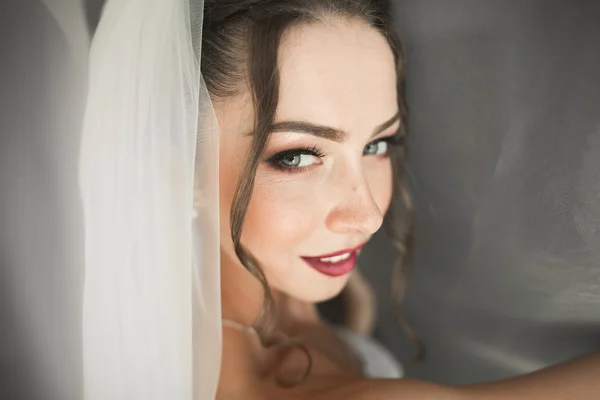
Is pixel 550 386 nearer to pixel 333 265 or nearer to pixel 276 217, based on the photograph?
pixel 333 265

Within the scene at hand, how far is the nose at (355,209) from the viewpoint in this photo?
903 mm

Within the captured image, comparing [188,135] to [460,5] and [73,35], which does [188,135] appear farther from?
[460,5]

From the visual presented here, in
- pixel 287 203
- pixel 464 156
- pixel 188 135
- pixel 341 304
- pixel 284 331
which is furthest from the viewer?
pixel 341 304

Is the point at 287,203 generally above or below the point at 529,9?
below

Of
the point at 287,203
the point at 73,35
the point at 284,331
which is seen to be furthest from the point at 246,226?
the point at 284,331

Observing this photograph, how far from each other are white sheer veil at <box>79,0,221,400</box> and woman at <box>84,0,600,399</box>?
16 mm

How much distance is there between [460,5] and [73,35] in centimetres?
61

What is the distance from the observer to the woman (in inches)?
32.4

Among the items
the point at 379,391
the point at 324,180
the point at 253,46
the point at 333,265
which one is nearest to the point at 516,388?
the point at 379,391

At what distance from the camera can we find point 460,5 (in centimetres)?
93

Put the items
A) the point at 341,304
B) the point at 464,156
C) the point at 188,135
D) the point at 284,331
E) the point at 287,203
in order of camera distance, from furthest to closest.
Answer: the point at 341,304, the point at 284,331, the point at 464,156, the point at 287,203, the point at 188,135

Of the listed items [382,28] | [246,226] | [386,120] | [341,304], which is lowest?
[341,304]

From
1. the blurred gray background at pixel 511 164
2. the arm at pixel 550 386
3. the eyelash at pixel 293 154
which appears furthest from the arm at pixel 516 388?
the eyelash at pixel 293 154

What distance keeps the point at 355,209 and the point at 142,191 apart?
0.34 meters
